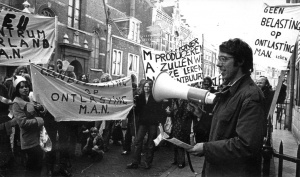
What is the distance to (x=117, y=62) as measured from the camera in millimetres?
20891

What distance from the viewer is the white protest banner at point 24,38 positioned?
4148mm

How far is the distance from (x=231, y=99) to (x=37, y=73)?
3.52 metres

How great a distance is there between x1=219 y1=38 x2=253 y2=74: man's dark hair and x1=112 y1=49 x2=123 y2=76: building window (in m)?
19.1

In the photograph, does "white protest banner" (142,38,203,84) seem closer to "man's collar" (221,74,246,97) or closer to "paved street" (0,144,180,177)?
"paved street" (0,144,180,177)

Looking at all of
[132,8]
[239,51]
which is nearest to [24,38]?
[239,51]

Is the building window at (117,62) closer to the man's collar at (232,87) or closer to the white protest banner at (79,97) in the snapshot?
the white protest banner at (79,97)

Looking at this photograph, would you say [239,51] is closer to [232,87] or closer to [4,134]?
[232,87]

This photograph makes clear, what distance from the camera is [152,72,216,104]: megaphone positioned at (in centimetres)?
186

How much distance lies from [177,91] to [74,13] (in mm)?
14809

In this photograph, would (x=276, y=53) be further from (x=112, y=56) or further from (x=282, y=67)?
(x=112, y=56)

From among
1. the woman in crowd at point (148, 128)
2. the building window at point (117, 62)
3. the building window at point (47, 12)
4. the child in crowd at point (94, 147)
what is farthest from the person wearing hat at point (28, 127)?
the building window at point (117, 62)

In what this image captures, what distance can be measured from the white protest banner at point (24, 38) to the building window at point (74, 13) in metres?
11.3

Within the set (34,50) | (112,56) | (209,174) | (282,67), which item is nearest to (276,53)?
(282,67)

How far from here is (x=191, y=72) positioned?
6.40 metres
